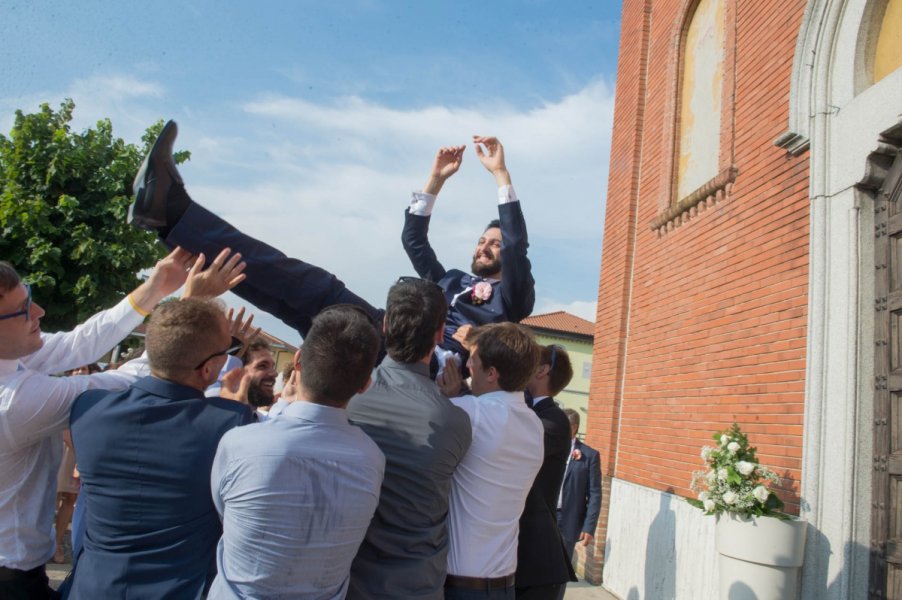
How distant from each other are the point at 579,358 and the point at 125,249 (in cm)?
3747

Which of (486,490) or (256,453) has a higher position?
(256,453)

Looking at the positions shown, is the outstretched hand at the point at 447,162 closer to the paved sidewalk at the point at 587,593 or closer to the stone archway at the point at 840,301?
the stone archway at the point at 840,301

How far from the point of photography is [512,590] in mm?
2848

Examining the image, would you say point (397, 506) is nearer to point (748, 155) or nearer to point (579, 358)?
point (748, 155)

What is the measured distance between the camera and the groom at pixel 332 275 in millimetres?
3217

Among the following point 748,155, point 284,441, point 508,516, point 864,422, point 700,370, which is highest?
point 748,155

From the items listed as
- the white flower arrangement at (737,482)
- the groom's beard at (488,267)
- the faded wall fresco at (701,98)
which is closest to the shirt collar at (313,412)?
the groom's beard at (488,267)

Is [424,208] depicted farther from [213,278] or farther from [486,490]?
[486,490]

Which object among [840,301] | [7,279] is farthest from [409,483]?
[840,301]

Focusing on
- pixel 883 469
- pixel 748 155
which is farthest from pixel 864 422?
pixel 748 155

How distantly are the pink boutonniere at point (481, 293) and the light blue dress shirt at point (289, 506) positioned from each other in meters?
1.76

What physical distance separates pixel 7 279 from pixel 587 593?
745cm

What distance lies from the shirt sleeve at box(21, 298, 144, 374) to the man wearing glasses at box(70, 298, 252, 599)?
0.61 metres

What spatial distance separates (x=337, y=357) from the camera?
86.1 inches
